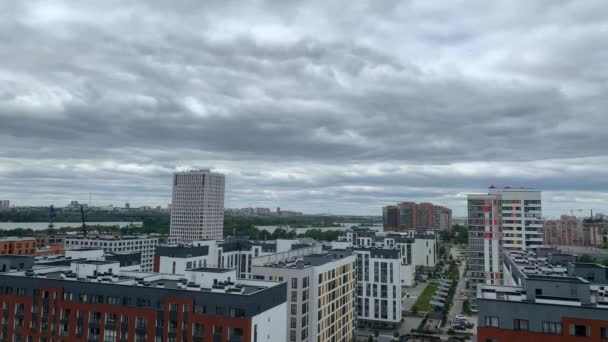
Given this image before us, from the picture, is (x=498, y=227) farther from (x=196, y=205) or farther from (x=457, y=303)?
(x=196, y=205)

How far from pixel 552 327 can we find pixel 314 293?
91.3ft

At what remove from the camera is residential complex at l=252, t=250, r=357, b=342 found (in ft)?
174

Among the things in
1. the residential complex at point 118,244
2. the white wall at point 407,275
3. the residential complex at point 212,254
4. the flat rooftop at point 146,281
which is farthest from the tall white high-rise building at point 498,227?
the residential complex at point 118,244

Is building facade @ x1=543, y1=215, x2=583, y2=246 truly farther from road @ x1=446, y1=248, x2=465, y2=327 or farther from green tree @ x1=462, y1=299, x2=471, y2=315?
green tree @ x1=462, y1=299, x2=471, y2=315

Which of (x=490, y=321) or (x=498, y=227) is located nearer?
(x=490, y=321)

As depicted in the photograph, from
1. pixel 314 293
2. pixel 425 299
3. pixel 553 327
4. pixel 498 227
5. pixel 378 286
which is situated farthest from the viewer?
pixel 425 299

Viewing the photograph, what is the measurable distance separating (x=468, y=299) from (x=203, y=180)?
400 ft

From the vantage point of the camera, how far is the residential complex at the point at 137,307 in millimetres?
38781

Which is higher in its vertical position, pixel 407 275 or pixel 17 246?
pixel 17 246

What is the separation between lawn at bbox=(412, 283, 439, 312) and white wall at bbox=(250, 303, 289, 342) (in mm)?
55448

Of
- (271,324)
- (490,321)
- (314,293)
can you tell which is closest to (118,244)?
(314,293)

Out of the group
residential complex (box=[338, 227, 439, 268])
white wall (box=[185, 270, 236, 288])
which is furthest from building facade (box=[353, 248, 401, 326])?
white wall (box=[185, 270, 236, 288])

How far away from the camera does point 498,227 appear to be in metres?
95.6

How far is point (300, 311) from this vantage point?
52812 millimetres
